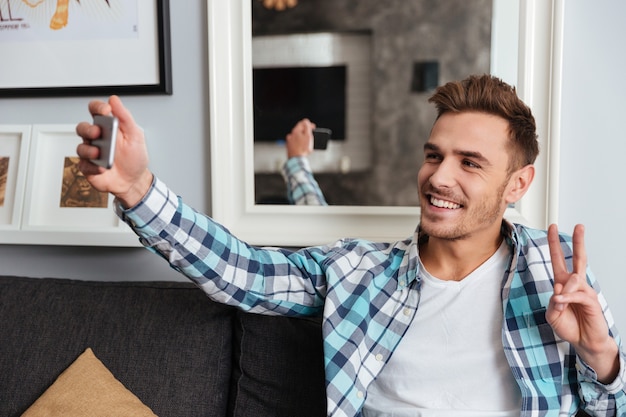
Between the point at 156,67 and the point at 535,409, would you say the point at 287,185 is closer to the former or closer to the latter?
the point at 156,67

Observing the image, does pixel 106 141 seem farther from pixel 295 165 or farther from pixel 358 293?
pixel 295 165

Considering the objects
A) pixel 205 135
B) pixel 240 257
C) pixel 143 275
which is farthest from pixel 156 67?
pixel 240 257

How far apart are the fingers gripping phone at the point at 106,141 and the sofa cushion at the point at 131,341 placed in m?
0.67

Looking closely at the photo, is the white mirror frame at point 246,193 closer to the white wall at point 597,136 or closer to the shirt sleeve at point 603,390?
the white wall at point 597,136

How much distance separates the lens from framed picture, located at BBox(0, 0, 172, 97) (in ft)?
5.97

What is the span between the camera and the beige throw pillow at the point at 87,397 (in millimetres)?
1481

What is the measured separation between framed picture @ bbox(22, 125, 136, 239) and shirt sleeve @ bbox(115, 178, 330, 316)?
67 centimetres

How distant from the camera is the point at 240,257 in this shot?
4.50ft

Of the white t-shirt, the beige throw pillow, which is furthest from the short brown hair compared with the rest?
the beige throw pillow

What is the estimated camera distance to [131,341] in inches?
63.0

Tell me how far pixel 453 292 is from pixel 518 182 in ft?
0.99

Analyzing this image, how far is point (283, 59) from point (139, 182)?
0.76 metres

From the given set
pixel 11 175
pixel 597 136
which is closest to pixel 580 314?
pixel 597 136

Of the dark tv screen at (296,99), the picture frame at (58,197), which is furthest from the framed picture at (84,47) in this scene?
the dark tv screen at (296,99)
